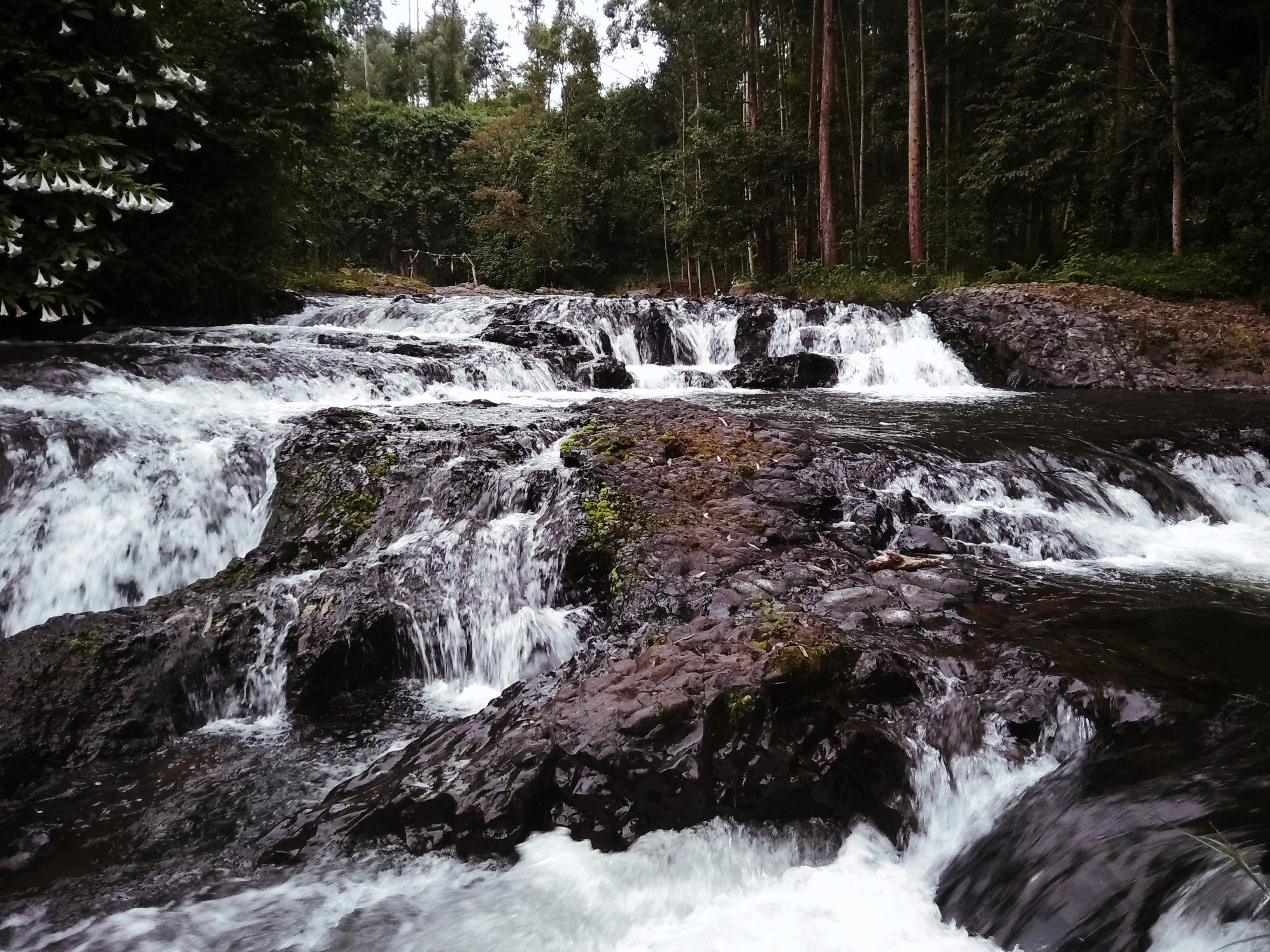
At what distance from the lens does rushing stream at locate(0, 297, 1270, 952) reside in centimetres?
280

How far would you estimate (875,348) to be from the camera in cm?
1330

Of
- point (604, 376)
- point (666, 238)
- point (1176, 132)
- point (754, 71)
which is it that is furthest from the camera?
point (666, 238)

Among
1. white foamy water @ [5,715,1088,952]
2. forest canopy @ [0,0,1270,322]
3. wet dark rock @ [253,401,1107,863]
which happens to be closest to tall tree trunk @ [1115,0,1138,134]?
forest canopy @ [0,0,1270,322]

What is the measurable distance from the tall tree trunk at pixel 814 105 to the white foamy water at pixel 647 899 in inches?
775

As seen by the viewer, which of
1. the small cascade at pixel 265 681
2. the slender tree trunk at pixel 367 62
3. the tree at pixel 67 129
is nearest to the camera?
the small cascade at pixel 265 681

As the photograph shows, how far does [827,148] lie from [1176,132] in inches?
280

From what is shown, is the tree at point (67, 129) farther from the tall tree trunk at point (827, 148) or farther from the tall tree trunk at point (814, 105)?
the tall tree trunk at point (814, 105)

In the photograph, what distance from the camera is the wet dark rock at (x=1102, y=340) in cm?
1141

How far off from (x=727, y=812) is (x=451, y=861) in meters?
1.21

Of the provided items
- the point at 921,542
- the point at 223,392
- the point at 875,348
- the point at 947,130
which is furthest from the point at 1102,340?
the point at 223,392

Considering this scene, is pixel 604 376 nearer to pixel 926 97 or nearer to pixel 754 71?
pixel 926 97

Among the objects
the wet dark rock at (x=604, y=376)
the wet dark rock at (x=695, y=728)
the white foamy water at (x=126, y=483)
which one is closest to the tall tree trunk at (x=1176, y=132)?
the wet dark rock at (x=604, y=376)

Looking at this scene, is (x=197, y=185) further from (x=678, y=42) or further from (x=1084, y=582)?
(x=678, y=42)

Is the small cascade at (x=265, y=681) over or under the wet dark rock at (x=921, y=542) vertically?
under
